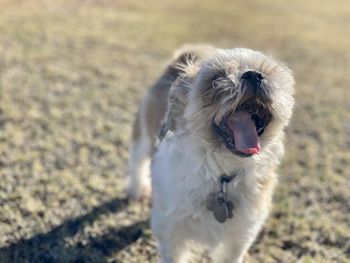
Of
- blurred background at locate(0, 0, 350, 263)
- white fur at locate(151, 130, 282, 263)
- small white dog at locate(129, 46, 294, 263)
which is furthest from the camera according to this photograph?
blurred background at locate(0, 0, 350, 263)

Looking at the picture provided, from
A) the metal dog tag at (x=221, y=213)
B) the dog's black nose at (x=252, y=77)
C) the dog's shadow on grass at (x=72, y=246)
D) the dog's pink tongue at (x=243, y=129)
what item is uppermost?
the dog's black nose at (x=252, y=77)

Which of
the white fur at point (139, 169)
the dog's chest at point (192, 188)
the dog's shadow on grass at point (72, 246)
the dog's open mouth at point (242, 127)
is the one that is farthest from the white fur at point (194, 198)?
the white fur at point (139, 169)

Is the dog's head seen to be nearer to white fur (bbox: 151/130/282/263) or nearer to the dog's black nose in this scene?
the dog's black nose

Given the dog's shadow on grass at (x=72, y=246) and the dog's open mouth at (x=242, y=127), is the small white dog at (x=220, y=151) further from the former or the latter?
the dog's shadow on grass at (x=72, y=246)

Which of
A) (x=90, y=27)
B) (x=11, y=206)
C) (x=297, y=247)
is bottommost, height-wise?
(x=297, y=247)

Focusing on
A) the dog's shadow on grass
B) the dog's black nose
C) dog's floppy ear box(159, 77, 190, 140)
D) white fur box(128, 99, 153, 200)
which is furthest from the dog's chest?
white fur box(128, 99, 153, 200)

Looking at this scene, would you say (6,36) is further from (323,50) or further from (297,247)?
(323,50)

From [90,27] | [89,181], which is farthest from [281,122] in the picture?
[90,27]

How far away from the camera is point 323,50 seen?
470 inches

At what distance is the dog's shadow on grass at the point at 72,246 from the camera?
3.88 m

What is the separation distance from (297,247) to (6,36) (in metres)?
6.63

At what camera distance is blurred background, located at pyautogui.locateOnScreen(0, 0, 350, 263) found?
4316 millimetres

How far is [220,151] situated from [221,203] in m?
0.41

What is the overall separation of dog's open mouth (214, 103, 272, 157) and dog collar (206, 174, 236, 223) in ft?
1.10
